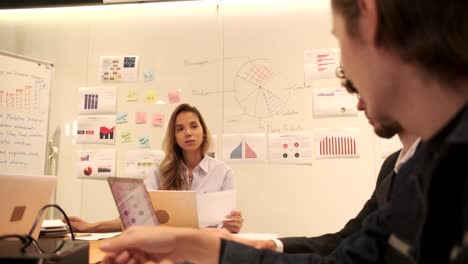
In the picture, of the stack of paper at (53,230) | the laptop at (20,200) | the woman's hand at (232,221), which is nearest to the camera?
the laptop at (20,200)

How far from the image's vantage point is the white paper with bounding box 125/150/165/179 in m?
3.36

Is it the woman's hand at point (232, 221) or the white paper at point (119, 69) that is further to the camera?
the white paper at point (119, 69)

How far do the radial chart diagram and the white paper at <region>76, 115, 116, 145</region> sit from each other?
43.4 inches

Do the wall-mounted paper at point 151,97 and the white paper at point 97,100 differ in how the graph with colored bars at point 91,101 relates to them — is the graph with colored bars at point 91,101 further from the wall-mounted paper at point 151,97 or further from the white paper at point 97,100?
the wall-mounted paper at point 151,97

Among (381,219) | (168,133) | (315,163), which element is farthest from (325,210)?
(381,219)

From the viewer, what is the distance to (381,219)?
85 cm

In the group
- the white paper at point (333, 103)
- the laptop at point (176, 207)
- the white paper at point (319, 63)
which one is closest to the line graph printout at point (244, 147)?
the white paper at point (333, 103)

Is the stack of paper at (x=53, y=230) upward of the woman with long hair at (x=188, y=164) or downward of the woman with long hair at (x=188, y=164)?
downward

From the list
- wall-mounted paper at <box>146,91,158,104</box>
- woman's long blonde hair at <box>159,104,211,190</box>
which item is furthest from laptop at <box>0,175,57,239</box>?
wall-mounted paper at <box>146,91,158,104</box>

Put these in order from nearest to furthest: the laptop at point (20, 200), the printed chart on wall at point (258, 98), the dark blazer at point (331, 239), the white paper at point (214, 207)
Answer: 1. the laptop at point (20, 200)
2. the dark blazer at point (331, 239)
3. the white paper at point (214, 207)
4. the printed chart on wall at point (258, 98)

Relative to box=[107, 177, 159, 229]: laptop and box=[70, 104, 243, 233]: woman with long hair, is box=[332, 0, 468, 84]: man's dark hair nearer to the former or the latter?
box=[107, 177, 159, 229]: laptop

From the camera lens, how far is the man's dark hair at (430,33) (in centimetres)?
59

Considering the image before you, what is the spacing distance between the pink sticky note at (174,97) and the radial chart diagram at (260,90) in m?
0.49

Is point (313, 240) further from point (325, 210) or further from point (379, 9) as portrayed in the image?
point (325, 210)
